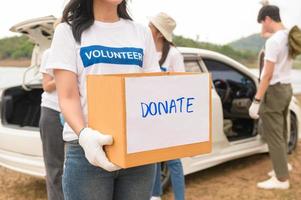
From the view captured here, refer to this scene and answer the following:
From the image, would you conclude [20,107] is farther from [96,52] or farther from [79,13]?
[96,52]

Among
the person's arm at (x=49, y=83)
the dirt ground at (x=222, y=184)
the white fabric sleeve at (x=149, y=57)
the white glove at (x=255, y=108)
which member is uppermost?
the white fabric sleeve at (x=149, y=57)

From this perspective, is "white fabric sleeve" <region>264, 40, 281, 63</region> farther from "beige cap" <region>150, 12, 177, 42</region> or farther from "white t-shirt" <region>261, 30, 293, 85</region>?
"beige cap" <region>150, 12, 177, 42</region>

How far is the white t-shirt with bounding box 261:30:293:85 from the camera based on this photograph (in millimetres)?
4348

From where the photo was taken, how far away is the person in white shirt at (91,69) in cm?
170

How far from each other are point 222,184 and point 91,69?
11.1 ft

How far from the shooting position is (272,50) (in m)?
4.34

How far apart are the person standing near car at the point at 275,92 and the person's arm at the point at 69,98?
301 centimetres

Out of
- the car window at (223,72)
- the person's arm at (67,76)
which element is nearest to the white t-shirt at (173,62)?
the car window at (223,72)

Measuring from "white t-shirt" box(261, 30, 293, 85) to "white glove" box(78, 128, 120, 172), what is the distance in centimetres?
309

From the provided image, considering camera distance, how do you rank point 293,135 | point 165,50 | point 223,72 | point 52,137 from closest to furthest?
point 52,137 < point 165,50 < point 223,72 < point 293,135

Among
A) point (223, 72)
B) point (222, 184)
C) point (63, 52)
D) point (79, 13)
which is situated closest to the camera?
point (63, 52)

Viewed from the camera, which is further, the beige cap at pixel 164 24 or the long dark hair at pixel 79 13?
the beige cap at pixel 164 24

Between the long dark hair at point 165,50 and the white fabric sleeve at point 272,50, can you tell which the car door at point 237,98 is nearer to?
the white fabric sleeve at point 272,50

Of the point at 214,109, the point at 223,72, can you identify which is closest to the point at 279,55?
the point at 214,109
